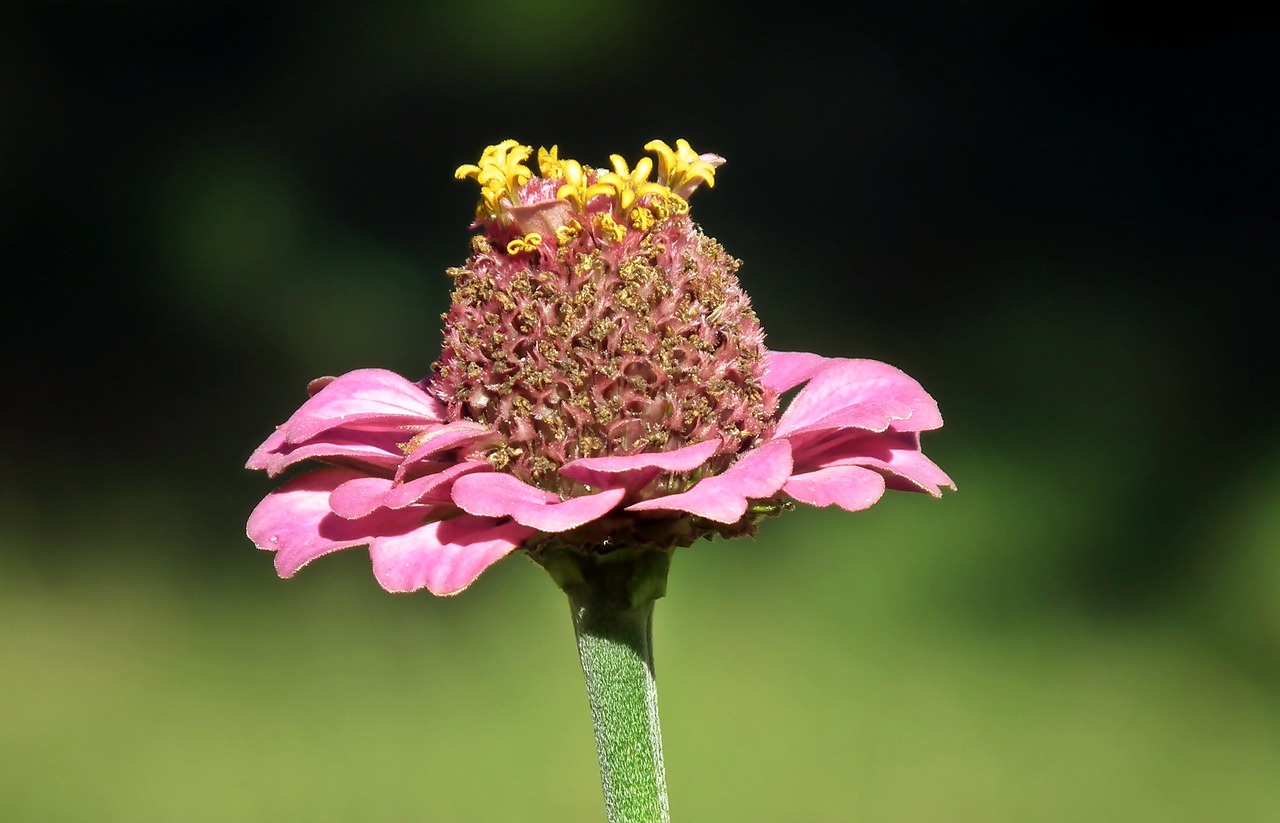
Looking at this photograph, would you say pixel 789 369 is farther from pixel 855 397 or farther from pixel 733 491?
pixel 733 491

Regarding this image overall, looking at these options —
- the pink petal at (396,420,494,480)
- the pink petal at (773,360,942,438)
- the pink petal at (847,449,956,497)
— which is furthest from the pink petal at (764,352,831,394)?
the pink petal at (396,420,494,480)

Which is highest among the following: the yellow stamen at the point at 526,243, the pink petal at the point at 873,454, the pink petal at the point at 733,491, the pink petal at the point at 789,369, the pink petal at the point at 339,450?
the yellow stamen at the point at 526,243

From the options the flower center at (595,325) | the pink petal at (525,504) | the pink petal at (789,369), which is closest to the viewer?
the pink petal at (525,504)

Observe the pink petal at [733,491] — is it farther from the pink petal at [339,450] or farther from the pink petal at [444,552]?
the pink petal at [339,450]

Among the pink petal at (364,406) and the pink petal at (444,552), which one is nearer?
the pink petal at (444,552)

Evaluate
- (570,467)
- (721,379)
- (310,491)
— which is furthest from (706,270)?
(310,491)

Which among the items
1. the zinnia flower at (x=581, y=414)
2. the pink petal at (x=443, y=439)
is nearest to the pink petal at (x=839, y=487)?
the zinnia flower at (x=581, y=414)

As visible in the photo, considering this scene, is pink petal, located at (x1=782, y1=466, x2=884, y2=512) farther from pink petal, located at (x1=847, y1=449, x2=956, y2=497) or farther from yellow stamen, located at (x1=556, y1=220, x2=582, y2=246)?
yellow stamen, located at (x1=556, y1=220, x2=582, y2=246)
